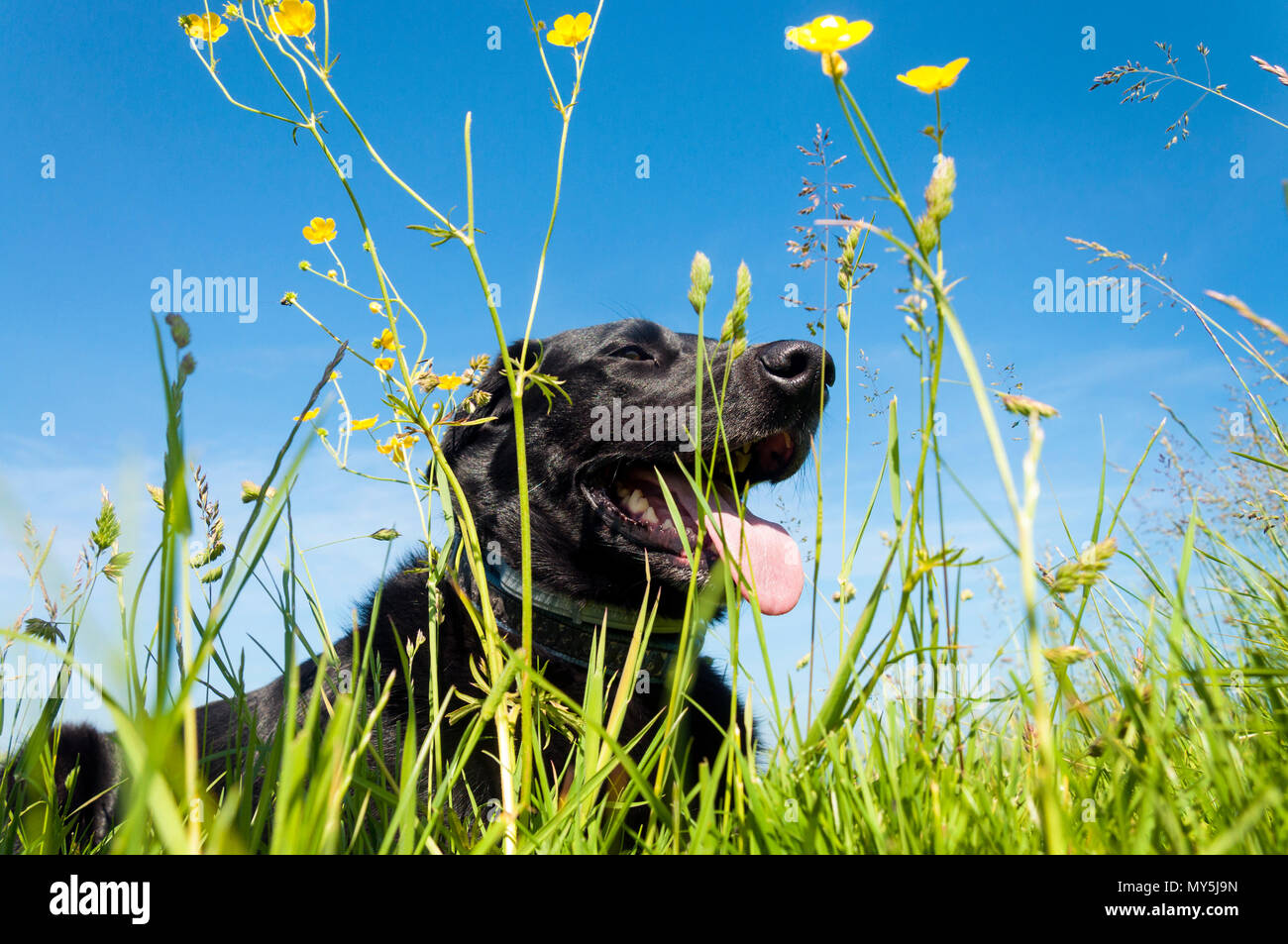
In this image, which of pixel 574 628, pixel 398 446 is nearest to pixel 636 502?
pixel 574 628

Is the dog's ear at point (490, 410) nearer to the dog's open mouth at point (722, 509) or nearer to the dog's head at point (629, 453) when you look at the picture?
the dog's head at point (629, 453)

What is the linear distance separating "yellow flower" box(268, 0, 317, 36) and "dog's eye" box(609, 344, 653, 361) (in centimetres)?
242

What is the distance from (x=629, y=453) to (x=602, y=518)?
332mm

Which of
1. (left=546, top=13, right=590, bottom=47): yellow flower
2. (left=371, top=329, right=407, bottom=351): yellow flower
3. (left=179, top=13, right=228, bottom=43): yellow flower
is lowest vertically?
(left=371, top=329, right=407, bottom=351): yellow flower

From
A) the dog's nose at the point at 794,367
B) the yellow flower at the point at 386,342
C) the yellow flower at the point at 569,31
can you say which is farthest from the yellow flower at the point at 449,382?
the dog's nose at the point at 794,367

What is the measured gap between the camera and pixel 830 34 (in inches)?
31.0

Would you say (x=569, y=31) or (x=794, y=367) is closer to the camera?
(x=569, y=31)

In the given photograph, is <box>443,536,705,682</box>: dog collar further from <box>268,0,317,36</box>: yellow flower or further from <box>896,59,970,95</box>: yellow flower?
<box>896,59,970,95</box>: yellow flower

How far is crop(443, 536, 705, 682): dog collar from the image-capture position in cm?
289

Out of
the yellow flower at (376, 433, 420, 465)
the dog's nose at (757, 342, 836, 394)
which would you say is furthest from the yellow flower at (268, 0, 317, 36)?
the dog's nose at (757, 342, 836, 394)

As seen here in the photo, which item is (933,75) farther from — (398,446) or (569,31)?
(398,446)
